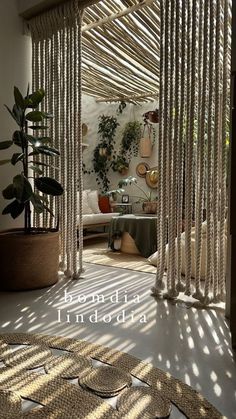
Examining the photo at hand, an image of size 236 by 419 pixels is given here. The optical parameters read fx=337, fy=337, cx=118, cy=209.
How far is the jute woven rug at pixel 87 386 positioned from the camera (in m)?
1.27

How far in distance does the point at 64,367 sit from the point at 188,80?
2029 millimetres

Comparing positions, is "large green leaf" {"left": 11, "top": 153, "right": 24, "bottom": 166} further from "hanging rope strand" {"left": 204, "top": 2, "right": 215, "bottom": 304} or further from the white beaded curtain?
"hanging rope strand" {"left": 204, "top": 2, "right": 215, "bottom": 304}

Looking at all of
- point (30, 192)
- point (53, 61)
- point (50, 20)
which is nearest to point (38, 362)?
point (30, 192)

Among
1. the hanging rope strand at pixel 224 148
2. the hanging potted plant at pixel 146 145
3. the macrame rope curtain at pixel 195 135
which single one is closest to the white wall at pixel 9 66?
the macrame rope curtain at pixel 195 135

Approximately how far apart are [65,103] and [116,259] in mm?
1931

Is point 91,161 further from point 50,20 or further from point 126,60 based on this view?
point 50,20

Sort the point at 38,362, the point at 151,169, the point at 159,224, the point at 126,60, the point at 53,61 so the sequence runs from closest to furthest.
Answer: the point at 38,362
the point at 159,224
the point at 53,61
the point at 126,60
the point at 151,169

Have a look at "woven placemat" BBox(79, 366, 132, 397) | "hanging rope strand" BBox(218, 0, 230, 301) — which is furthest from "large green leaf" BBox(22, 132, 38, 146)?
"woven placemat" BBox(79, 366, 132, 397)

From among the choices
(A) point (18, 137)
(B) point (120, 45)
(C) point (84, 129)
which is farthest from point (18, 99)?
(C) point (84, 129)

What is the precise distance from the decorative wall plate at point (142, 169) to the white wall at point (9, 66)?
11.9ft

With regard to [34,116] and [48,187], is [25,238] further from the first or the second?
[34,116]

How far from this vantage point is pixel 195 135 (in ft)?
8.23

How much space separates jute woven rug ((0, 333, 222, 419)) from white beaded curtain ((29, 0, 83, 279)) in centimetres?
152

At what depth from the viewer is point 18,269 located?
2760 millimetres
